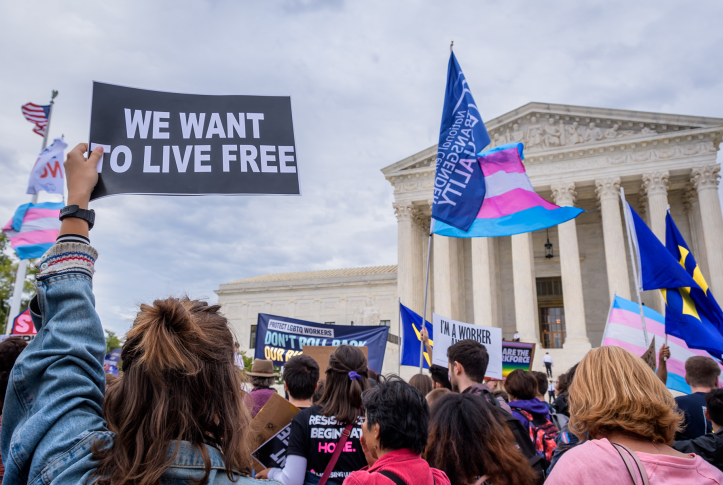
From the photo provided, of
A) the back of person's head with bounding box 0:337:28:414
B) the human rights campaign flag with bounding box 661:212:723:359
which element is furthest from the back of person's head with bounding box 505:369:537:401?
the human rights campaign flag with bounding box 661:212:723:359

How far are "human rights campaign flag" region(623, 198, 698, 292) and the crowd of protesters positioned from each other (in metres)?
5.77

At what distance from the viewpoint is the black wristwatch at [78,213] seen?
5.55 feet

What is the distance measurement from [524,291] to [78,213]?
2673 cm

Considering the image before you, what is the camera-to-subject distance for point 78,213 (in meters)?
1.71

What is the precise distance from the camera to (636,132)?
1053 inches

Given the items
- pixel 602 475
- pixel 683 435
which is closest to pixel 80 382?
pixel 602 475

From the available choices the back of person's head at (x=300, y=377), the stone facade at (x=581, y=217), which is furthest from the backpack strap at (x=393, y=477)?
the stone facade at (x=581, y=217)

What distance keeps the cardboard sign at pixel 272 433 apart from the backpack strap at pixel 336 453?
1.31 feet

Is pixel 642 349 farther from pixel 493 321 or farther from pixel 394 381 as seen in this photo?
pixel 493 321

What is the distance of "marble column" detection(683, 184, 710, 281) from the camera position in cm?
2560

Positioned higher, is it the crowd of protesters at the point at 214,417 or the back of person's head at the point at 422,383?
the crowd of protesters at the point at 214,417

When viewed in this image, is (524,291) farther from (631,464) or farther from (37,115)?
(631,464)

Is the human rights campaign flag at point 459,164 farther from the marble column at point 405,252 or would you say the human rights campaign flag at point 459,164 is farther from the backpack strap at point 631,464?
the marble column at point 405,252

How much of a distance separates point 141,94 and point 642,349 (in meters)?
9.86
